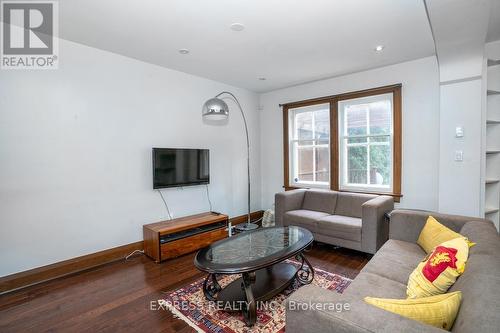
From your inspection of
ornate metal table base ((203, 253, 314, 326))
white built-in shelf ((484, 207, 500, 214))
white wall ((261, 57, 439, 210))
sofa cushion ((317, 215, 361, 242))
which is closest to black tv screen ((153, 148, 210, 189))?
ornate metal table base ((203, 253, 314, 326))

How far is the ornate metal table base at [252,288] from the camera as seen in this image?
1908 millimetres

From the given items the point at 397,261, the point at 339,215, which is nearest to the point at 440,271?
the point at 397,261

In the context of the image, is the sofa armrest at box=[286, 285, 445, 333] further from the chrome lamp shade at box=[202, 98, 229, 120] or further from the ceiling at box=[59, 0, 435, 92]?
the chrome lamp shade at box=[202, 98, 229, 120]

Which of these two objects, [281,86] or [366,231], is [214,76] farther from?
[366,231]

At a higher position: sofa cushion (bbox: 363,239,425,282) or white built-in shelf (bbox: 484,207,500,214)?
white built-in shelf (bbox: 484,207,500,214)

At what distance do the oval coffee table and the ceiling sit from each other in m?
2.16

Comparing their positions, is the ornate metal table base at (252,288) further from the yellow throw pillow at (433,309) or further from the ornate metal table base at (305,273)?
the yellow throw pillow at (433,309)

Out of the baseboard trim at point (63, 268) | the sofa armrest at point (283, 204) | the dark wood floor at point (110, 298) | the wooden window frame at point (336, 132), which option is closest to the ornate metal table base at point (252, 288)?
the dark wood floor at point (110, 298)

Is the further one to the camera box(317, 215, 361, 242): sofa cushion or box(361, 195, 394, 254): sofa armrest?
box(317, 215, 361, 242): sofa cushion

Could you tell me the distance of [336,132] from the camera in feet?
13.9

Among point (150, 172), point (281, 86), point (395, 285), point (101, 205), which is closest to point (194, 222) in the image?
point (150, 172)

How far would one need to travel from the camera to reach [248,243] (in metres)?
2.41

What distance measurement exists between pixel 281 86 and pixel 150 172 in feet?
9.45

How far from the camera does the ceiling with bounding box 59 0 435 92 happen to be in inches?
88.1
